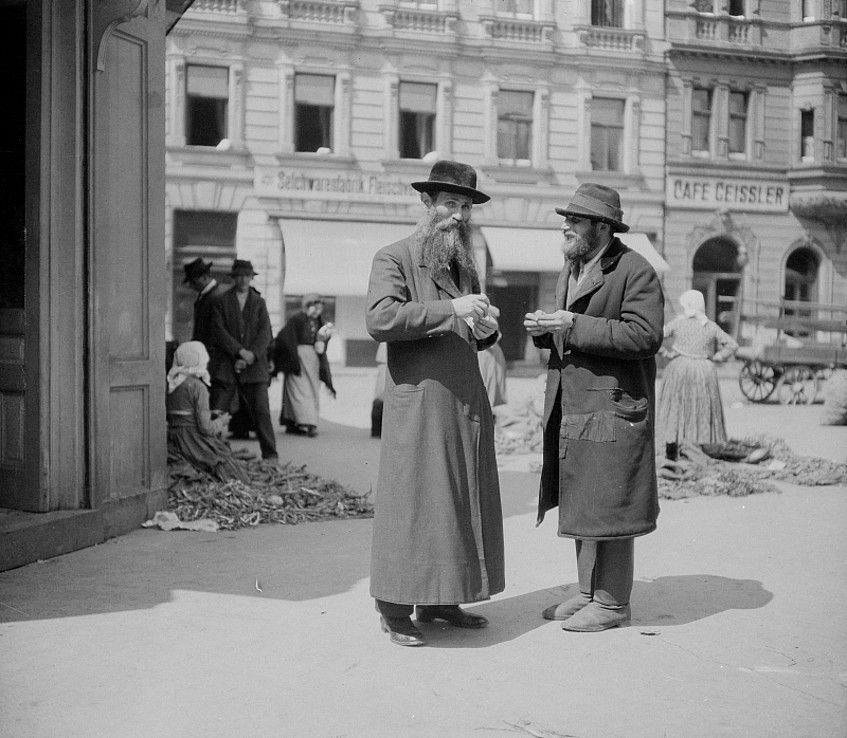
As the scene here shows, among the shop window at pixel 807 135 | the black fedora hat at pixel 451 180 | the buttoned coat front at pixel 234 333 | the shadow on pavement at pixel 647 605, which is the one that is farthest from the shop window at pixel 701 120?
the black fedora hat at pixel 451 180

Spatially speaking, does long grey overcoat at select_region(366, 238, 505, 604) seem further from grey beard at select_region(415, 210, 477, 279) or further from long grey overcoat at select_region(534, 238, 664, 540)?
long grey overcoat at select_region(534, 238, 664, 540)

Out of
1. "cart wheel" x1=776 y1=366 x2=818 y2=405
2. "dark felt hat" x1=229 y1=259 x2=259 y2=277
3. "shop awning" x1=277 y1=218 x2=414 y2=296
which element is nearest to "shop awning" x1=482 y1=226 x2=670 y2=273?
"shop awning" x1=277 y1=218 x2=414 y2=296

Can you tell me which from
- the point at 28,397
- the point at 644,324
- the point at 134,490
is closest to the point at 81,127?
the point at 28,397

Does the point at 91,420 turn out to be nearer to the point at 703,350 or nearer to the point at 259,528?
the point at 259,528

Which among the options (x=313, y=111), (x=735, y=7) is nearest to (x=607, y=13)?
(x=735, y=7)

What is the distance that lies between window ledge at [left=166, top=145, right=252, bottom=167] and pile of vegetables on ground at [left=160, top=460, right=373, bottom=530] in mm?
17491

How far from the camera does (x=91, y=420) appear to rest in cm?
643

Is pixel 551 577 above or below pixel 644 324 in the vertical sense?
below

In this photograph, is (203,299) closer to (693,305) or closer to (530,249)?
(693,305)

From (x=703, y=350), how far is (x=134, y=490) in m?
5.52

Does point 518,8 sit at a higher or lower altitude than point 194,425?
higher

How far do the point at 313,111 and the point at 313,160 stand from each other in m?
1.08

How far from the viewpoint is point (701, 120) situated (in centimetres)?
2742

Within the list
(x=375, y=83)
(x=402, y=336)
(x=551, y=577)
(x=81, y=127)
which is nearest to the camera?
(x=402, y=336)
